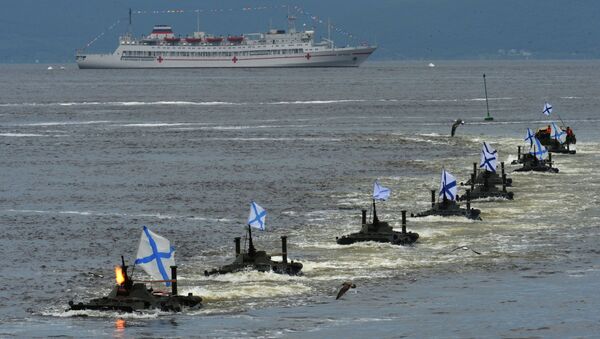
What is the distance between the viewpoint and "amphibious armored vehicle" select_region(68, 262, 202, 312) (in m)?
47.1

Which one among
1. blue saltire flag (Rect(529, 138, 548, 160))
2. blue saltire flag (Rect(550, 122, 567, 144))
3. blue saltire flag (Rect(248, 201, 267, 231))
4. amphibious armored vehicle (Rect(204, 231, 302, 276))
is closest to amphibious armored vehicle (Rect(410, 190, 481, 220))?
amphibious armored vehicle (Rect(204, 231, 302, 276))

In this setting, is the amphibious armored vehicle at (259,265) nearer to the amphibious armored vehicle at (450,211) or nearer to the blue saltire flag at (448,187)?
the blue saltire flag at (448,187)

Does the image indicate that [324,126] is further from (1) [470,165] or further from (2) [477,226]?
(2) [477,226]

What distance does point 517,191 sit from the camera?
81.4 metres

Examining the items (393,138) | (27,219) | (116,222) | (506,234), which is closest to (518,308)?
(506,234)

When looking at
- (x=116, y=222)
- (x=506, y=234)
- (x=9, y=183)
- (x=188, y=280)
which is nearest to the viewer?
(x=188, y=280)

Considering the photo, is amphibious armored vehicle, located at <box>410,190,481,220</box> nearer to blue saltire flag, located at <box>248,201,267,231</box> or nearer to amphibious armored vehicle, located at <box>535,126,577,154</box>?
blue saltire flag, located at <box>248,201,267,231</box>

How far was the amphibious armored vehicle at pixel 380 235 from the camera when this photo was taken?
2392 inches

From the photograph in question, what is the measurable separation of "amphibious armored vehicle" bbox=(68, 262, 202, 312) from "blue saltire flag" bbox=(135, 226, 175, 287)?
519 millimetres

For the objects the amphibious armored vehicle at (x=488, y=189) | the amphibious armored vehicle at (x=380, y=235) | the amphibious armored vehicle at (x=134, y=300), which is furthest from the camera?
the amphibious armored vehicle at (x=488, y=189)

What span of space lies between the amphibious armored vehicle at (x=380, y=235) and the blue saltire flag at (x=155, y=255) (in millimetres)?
14585

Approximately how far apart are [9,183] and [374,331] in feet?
181

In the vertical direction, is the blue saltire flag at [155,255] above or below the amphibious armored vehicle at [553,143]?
below

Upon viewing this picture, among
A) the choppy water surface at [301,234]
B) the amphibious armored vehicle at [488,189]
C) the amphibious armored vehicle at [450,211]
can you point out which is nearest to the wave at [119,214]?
the choppy water surface at [301,234]
